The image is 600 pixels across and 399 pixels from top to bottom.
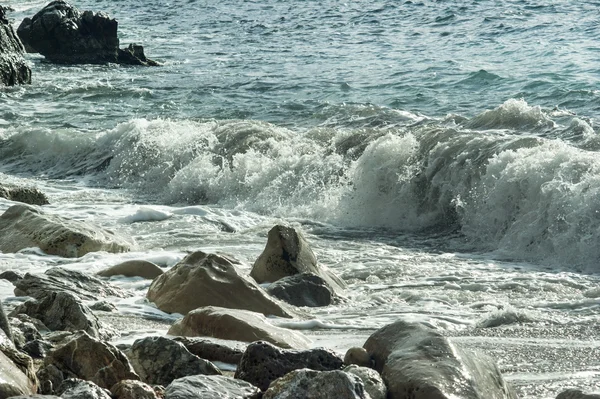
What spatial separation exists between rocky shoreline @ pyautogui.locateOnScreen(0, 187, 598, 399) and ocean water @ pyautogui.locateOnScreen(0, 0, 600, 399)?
29 centimetres

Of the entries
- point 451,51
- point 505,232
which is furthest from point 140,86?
point 505,232

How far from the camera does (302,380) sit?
376 cm

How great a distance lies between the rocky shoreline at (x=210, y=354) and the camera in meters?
3.81

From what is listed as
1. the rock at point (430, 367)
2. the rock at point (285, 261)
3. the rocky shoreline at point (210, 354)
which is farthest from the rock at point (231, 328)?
the rock at point (285, 261)

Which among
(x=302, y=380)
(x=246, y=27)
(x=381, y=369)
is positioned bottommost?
(x=246, y=27)

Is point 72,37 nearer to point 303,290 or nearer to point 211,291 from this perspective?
point 303,290

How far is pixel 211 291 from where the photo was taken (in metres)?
6.15

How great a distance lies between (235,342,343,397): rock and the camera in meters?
4.20

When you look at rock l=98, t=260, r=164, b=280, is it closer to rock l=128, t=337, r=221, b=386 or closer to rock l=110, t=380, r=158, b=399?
rock l=128, t=337, r=221, b=386

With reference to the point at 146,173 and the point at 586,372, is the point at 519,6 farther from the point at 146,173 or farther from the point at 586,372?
the point at 586,372

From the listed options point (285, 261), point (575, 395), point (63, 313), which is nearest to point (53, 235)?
point (285, 261)

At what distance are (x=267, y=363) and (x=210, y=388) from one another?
0.42m

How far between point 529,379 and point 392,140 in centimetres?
668

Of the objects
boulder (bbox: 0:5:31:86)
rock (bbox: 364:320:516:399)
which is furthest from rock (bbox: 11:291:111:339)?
boulder (bbox: 0:5:31:86)
